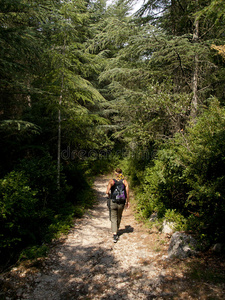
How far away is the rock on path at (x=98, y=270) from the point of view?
334cm

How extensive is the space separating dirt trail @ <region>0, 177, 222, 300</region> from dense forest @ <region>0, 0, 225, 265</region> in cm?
52

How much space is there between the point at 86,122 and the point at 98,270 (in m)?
5.25

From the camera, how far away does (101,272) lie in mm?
3980

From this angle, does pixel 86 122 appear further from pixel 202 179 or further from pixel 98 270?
pixel 98 270

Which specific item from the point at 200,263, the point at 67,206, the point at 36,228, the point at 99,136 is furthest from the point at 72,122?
the point at 99,136

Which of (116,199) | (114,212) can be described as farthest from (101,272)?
(116,199)

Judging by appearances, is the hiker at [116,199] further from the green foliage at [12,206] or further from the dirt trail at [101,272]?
the green foliage at [12,206]

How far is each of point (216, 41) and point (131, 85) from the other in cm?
421

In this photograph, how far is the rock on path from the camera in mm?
3339

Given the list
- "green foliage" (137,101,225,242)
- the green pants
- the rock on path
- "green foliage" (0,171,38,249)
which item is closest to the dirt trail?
the rock on path

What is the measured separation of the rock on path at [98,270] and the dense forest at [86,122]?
1.93 ft

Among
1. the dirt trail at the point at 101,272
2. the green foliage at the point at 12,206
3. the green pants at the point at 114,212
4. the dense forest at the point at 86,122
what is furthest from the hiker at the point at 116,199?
the green foliage at the point at 12,206

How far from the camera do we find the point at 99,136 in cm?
1525

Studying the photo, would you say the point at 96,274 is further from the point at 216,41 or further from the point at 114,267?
the point at 216,41
